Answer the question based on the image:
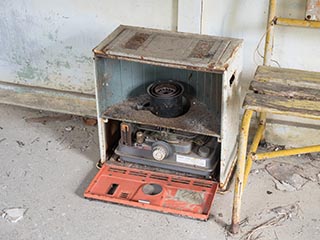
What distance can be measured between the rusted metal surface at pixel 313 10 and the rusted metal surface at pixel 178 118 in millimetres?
587

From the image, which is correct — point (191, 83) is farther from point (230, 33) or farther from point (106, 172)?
point (106, 172)

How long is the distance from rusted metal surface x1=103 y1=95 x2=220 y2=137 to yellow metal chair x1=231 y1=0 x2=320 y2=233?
0.23m

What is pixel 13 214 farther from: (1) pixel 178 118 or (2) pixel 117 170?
(1) pixel 178 118

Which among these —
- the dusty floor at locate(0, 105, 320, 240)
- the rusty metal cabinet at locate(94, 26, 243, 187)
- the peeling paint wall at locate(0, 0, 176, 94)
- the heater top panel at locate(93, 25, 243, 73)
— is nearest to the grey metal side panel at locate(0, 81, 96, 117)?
the peeling paint wall at locate(0, 0, 176, 94)

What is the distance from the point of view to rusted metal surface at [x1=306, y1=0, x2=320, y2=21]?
2.34 metres

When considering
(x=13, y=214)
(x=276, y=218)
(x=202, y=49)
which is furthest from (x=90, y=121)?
(x=276, y=218)

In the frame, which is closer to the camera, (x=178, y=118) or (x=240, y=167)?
(x=240, y=167)

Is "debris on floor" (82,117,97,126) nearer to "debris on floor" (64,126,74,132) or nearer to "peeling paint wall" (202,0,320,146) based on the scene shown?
"debris on floor" (64,126,74,132)

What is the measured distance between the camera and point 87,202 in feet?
8.15

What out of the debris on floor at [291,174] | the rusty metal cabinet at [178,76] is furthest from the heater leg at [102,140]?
the debris on floor at [291,174]

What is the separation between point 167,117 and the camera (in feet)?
8.39

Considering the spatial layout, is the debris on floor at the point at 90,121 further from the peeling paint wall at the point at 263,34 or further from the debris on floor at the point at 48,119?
the peeling paint wall at the point at 263,34

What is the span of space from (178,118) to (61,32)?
32.2 inches

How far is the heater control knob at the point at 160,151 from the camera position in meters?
2.54
